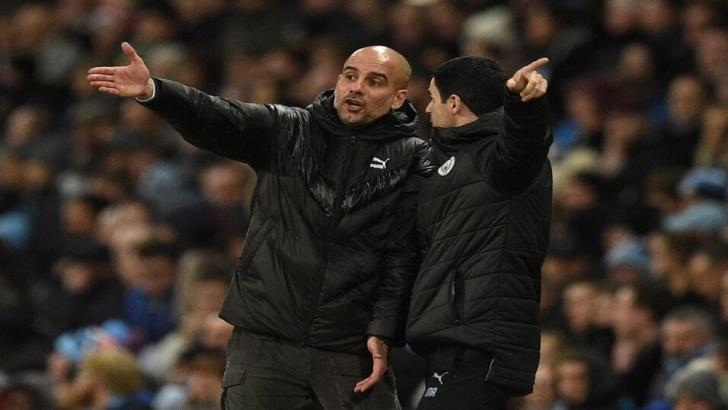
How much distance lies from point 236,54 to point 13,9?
11.1ft

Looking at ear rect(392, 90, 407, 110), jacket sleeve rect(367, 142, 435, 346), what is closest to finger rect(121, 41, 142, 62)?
ear rect(392, 90, 407, 110)

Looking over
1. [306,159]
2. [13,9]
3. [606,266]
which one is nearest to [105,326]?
[606,266]

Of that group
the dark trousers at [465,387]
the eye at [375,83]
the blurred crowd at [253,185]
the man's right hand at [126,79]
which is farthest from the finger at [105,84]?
the blurred crowd at [253,185]

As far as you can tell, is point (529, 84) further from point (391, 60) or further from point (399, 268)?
point (399, 268)

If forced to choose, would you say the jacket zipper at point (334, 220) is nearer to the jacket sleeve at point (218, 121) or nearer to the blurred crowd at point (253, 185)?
the jacket sleeve at point (218, 121)

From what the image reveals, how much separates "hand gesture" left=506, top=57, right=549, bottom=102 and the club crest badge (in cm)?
55

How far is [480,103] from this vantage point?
587 cm

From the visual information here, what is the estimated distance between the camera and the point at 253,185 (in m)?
11.9

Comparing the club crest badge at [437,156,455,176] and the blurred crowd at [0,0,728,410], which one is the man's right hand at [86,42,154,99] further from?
the blurred crowd at [0,0,728,410]

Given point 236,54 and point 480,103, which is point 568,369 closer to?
point 480,103

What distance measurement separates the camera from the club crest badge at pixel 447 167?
5.80 metres

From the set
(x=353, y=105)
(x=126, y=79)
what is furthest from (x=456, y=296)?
(x=126, y=79)

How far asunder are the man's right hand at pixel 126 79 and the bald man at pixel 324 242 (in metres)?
0.23

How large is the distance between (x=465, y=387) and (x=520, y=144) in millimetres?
838
